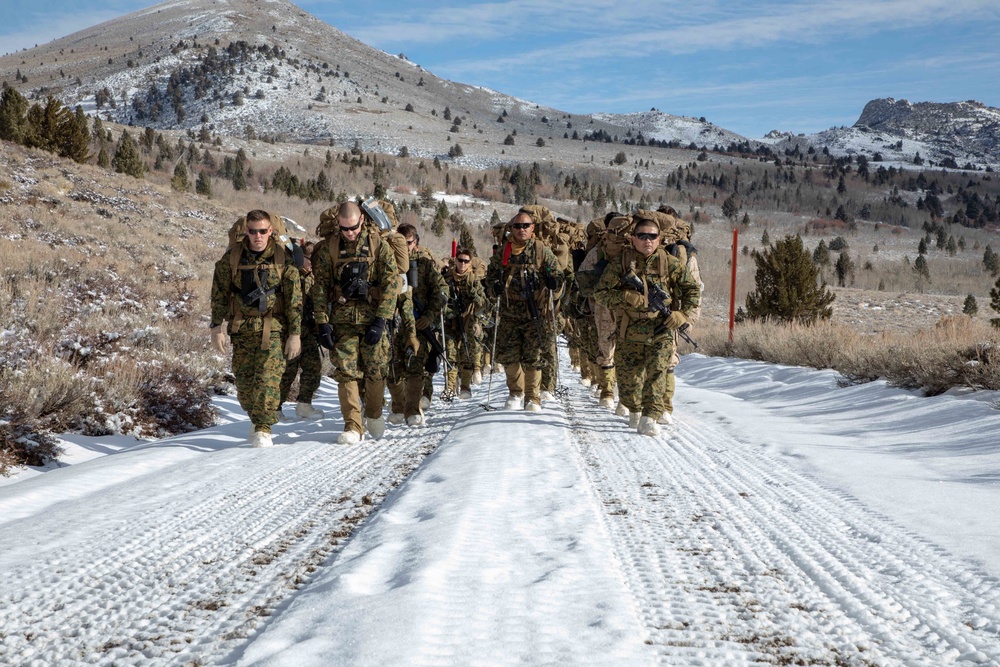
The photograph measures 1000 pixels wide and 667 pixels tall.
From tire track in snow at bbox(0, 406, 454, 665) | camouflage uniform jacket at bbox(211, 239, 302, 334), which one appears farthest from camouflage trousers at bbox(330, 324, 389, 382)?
tire track in snow at bbox(0, 406, 454, 665)

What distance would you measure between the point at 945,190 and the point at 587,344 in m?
155

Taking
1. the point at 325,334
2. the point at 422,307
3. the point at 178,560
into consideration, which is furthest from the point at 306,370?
the point at 178,560

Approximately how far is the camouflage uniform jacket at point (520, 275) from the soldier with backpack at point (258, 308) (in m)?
2.69

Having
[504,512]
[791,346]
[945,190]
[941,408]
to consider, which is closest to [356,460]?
[504,512]

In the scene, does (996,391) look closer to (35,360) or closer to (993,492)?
(993,492)

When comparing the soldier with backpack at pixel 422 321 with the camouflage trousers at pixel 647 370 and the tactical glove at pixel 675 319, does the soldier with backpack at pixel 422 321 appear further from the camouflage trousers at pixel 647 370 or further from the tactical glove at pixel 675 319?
the tactical glove at pixel 675 319

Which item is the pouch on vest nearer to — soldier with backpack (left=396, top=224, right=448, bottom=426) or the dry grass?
soldier with backpack (left=396, top=224, right=448, bottom=426)

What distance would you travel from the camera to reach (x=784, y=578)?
10.2 feet

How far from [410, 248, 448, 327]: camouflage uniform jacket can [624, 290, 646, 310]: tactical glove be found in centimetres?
249

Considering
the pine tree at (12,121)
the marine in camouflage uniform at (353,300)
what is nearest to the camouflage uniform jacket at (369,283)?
the marine in camouflage uniform at (353,300)

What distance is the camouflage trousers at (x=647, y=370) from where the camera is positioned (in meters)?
7.16

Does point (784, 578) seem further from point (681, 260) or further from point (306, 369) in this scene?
point (306, 369)

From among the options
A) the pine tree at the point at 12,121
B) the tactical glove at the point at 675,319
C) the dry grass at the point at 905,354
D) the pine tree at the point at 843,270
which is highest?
the pine tree at the point at 12,121

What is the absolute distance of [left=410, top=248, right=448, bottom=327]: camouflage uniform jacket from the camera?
8.79 meters
